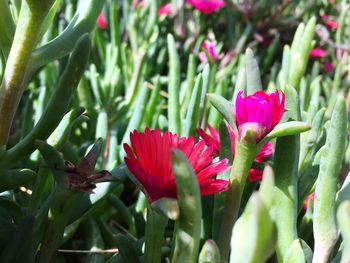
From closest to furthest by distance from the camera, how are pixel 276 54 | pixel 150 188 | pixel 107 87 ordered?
pixel 150 188, pixel 107 87, pixel 276 54

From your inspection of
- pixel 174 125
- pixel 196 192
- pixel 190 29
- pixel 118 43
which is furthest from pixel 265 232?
pixel 190 29

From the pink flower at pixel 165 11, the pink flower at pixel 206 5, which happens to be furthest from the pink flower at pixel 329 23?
the pink flower at pixel 165 11

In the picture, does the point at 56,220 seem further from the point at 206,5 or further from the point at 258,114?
the point at 206,5

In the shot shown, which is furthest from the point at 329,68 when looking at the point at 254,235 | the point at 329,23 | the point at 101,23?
the point at 254,235

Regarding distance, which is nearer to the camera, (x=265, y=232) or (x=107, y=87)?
(x=265, y=232)

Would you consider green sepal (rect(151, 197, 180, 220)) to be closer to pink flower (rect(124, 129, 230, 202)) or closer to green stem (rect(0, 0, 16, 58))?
pink flower (rect(124, 129, 230, 202))

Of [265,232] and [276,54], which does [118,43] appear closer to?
[276,54]
